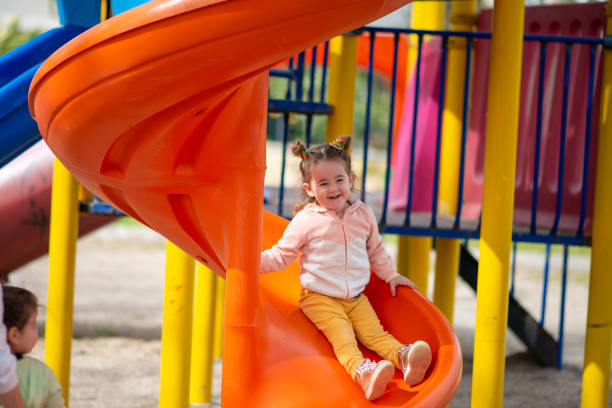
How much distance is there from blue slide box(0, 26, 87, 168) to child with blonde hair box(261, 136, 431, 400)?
4.05 feet

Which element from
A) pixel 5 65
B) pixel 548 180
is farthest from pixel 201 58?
pixel 548 180

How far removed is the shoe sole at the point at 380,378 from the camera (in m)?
2.75

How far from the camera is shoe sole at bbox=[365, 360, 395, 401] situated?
108 inches

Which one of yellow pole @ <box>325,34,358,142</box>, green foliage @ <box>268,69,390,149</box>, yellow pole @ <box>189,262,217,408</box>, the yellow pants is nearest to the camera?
the yellow pants

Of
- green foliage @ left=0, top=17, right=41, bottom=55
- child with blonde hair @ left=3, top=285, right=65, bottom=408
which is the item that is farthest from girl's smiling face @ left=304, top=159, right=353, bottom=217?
green foliage @ left=0, top=17, right=41, bottom=55

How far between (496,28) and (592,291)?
A: 1.33 m

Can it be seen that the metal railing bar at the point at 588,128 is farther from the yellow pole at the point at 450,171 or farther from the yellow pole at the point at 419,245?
the yellow pole at the point at 419,245

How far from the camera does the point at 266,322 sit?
301 centimetres

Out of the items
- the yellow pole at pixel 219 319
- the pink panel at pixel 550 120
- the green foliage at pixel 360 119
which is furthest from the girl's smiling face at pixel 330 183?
the green foliage at pixel 360 119

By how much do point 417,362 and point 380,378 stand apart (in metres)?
0.16

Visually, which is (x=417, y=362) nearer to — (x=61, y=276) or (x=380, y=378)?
(x=380, y=378)

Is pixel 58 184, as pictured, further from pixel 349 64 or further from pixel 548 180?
pixel 548 180

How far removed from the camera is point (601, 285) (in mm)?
3557

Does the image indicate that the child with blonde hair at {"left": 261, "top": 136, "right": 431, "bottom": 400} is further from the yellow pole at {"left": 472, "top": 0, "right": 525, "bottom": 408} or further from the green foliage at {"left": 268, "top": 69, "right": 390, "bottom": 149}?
the green foliage at {"left": 268, "top": 69, "right": 390, "bottom": 149}
